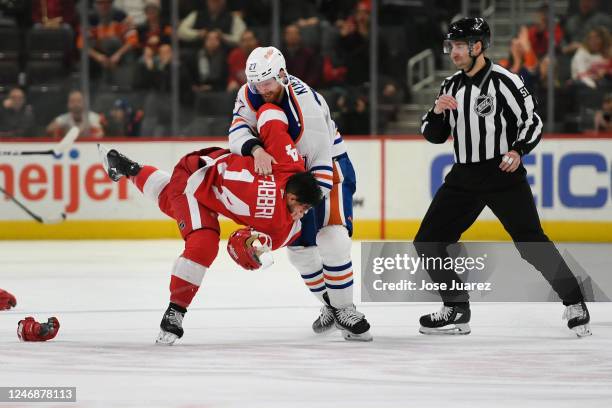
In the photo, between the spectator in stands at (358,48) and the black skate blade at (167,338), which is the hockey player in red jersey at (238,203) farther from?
the spectator in stands at (358,48)

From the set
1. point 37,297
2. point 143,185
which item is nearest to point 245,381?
point 143,185

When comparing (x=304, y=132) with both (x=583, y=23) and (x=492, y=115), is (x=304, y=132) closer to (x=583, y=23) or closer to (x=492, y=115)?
(x=492, y=115)

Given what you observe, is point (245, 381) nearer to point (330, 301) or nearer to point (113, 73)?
point (330, 301)

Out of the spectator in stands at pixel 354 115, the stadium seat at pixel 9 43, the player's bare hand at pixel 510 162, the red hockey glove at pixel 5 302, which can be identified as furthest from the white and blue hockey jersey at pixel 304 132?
the stadium seat at pixel 9 43

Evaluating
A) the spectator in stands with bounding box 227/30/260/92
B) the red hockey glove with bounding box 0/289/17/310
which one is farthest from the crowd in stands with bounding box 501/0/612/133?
the red hockey glove with bounding box 0/289/17/310

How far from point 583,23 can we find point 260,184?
6.72 meters

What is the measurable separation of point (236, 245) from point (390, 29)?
265 inches

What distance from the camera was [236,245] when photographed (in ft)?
15.2

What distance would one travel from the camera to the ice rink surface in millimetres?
3828

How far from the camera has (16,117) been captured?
10.7 metres

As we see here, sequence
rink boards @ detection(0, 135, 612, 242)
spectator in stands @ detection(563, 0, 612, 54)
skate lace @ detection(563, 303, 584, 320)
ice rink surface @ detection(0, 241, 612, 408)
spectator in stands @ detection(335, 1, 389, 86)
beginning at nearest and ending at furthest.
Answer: ice rink surface @ detection(0, 241, 612, 408)
skate lace @ detection(563, 303, 584, 320)
rink boards @ detection(0, 135, 612, 242)
spectator in stands @ detection(563, 0, 612, 54)
spectator in stands @ detection(335, 1, 389, 86)

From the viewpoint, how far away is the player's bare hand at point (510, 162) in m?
5.06

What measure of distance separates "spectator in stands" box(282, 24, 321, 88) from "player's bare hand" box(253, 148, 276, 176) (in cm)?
619

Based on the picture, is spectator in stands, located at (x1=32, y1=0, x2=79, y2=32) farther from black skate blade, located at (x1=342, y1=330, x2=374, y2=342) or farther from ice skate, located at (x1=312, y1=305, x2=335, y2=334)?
black skate blade, located at (x1=342, y1=330, x2=374, y2=342)
